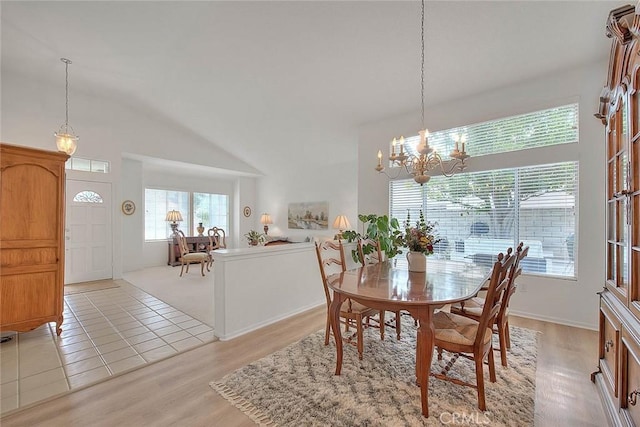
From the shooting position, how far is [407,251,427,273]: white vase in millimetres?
2488

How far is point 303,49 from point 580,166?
363cm

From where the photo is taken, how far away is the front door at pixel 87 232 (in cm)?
512

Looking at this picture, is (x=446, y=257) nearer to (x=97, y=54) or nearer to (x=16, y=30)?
(x=97, y=54)

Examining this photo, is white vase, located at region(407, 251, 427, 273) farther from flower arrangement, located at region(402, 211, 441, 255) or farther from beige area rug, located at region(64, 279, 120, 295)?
beige area rug, located at region(64, 279, 120, 295)

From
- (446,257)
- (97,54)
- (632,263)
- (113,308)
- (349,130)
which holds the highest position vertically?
(97,54)

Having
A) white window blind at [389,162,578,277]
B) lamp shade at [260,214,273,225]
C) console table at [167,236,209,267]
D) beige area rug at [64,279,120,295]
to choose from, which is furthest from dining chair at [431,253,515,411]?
console table at [167,236,209,267]

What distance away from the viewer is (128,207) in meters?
6.43

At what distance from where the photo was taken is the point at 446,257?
4113mm

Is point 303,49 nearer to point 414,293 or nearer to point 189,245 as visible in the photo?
point 414,293

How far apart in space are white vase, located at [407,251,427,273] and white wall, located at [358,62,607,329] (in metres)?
2.00

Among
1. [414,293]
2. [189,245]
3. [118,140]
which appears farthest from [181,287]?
[414,293]

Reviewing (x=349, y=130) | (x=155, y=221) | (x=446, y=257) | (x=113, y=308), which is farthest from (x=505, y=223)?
(x=155, y=221)

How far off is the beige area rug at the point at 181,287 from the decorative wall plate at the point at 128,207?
1.44m

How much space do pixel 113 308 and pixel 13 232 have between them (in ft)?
5.47
